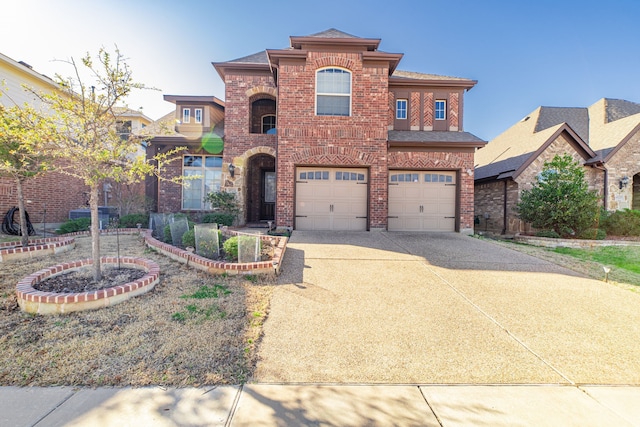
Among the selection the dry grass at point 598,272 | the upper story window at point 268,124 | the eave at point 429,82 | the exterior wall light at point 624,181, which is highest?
the eave at point 429,82

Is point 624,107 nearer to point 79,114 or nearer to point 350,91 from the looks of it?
point 350,91

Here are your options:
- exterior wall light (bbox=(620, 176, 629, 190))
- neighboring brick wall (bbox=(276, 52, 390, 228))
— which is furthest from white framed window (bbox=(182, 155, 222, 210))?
exterior wall light (bbox=(620, 176, 629, 190))

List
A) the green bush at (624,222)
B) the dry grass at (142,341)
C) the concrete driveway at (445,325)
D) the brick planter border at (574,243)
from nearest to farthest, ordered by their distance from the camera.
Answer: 1. the dry grass at (142,341)
2. the concrete driveway at (445,325)
3. the brick planter border at (574,243)
4. the green bush at (624,222)

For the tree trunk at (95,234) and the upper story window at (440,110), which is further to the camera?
the upper story window at (440,110)

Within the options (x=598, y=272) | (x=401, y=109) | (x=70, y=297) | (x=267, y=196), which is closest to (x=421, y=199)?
(x=401, y=109)

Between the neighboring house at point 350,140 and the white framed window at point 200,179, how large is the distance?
0.69m

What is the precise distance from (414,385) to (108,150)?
187 inches

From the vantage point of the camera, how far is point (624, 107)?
16953mm

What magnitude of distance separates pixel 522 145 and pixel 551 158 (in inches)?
76.6

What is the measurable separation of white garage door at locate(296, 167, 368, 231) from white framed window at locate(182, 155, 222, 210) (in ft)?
14.8

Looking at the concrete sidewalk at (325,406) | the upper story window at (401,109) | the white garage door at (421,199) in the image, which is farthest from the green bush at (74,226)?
the upper story window at (401,109)

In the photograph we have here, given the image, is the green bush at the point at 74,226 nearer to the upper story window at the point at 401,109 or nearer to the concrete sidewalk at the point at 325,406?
the concrete sidewalk at the point at 325,406

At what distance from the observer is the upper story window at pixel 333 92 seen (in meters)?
10.0

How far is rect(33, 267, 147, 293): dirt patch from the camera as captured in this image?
414 cm
